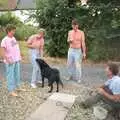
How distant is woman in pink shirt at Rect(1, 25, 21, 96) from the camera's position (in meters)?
10.8

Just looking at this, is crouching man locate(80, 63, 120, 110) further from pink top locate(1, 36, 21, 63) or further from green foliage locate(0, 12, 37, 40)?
green foliage locate(0, 12, 37, 40)

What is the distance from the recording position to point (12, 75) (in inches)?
437

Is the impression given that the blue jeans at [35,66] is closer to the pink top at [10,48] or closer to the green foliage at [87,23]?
the pink top at [10,48]

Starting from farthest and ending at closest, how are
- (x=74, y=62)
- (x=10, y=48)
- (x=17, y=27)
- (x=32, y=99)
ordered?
1. (x=17, y=27)
2. (x=74, y=62)
3. (x=32, y=99)
4. (x=10, y=48)

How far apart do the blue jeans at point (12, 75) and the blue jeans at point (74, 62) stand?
2.42 m

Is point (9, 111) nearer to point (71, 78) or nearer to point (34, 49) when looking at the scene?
point (34, 49)

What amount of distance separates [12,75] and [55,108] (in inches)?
56.8

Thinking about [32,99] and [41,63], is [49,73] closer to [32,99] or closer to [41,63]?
[41,63]

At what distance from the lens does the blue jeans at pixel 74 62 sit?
43.7 ft

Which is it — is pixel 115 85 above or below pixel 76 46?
below

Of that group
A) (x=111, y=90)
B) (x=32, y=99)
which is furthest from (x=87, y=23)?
(x=111, y=90)

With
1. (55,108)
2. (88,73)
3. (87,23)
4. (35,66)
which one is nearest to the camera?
(55,108)

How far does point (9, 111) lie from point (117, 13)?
10242mm

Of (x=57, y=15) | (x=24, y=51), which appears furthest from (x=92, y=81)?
(x=24, y=51)
